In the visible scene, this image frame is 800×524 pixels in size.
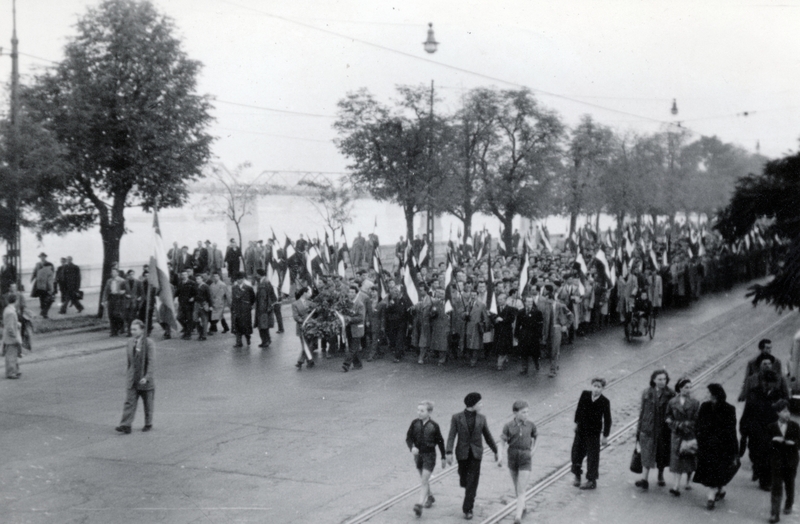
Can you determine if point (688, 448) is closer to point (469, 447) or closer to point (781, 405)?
point (781, 405)

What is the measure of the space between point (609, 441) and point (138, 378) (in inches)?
265

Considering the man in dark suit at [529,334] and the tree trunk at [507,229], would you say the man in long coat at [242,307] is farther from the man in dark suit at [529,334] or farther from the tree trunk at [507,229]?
the tree trunk at [507,229]

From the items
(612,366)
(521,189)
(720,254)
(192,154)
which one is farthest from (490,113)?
(612,366)

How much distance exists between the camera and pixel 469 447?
9031 mm

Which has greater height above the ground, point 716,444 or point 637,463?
point 716,444

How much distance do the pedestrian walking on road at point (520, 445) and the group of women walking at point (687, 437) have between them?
68.0 inches

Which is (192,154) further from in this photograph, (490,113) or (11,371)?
(490,113)

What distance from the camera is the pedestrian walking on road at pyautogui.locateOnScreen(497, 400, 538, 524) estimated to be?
29.7ft

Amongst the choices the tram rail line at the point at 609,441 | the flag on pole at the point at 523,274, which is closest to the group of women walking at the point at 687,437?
the tram rail line at the point at 609,441

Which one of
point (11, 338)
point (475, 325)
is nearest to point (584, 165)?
point (475, 325)

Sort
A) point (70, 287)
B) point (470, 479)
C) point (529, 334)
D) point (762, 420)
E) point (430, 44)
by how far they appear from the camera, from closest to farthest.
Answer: point (470, 479), point (762, 420), point (529, 334), point (70, 287), point (430, 44)

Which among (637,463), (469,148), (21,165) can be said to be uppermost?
(469,148)

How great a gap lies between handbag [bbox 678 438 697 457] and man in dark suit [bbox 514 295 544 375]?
23.5 feet

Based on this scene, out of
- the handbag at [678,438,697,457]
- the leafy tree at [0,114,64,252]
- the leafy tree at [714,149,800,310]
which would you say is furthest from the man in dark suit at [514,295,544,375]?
the leafy tree at [0,114,64,252]
